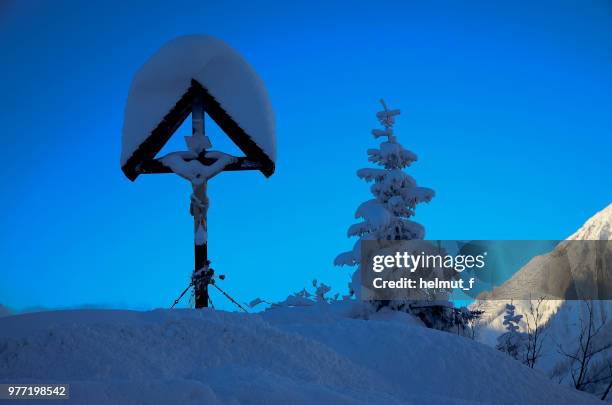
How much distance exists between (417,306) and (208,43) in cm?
922

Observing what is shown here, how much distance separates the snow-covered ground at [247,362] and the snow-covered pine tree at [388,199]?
7413 mm

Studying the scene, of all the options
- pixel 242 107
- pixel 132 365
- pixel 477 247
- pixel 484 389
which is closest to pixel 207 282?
pixel 242 107

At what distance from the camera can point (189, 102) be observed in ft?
29.2

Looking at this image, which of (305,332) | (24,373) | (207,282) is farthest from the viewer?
(207,282)

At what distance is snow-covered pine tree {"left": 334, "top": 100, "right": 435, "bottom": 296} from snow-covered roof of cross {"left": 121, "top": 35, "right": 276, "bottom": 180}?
21.9 ft

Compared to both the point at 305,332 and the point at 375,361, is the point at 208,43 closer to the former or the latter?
the point at 305,332

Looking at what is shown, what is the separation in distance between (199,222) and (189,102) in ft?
6.53

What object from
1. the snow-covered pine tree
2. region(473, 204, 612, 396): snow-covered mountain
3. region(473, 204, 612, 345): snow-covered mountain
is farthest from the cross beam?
region(473, 204, 612, 396): snow-covered mountain

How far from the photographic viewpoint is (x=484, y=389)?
6.26 m

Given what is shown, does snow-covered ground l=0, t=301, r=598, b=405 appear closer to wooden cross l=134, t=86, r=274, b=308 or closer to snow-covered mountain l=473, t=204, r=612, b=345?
wooden cross l=134, t=86, r=274, b=308

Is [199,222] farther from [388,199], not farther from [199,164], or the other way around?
[388,199]

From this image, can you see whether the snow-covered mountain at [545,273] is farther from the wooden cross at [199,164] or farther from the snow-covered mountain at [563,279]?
the wooden cross at [199,164]

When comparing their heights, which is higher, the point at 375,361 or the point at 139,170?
the point at 139,170

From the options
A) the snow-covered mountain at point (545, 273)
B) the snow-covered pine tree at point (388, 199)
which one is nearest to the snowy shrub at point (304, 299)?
the snow-covered pine tree at point (388, 199)
